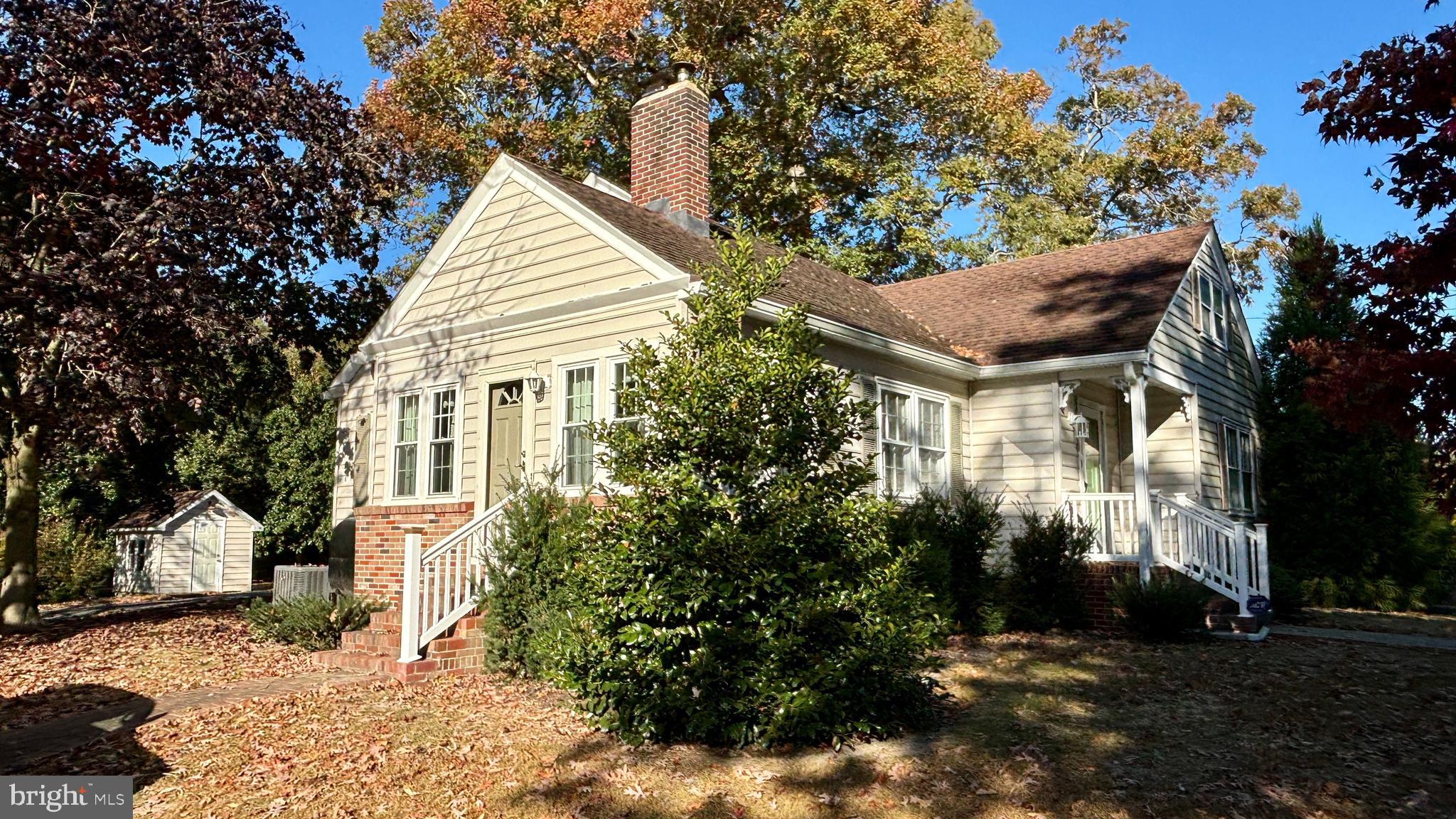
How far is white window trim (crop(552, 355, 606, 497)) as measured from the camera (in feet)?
35.5

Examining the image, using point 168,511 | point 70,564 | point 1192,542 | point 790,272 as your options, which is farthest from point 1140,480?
point 168,511

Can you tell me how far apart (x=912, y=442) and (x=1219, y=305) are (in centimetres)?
769

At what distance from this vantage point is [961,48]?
2483 cm

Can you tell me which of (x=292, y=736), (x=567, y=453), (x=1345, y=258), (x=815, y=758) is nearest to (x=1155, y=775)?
(x=815, y=758)

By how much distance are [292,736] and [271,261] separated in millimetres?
9876

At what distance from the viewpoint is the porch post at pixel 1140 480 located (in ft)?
39.8

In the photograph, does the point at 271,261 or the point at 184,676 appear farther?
the point at 271,261

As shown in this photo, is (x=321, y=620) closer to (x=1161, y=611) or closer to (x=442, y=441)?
(x=442, y=441)

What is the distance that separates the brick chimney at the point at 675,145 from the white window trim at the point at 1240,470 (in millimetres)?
9419

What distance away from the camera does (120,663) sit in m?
10.4

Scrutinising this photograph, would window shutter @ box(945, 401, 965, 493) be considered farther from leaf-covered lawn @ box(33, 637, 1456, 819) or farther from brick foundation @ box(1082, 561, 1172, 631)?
leaf-covered lawn @ box(33, 637, 1456, 819)

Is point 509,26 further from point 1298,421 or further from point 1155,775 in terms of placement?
point 1155,775

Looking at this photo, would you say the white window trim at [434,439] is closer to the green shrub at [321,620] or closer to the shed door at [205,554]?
the green shrub at [321,620]

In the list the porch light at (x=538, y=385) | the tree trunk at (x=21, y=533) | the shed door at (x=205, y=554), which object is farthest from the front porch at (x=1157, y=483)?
the shed door at (x=205, y=554)
